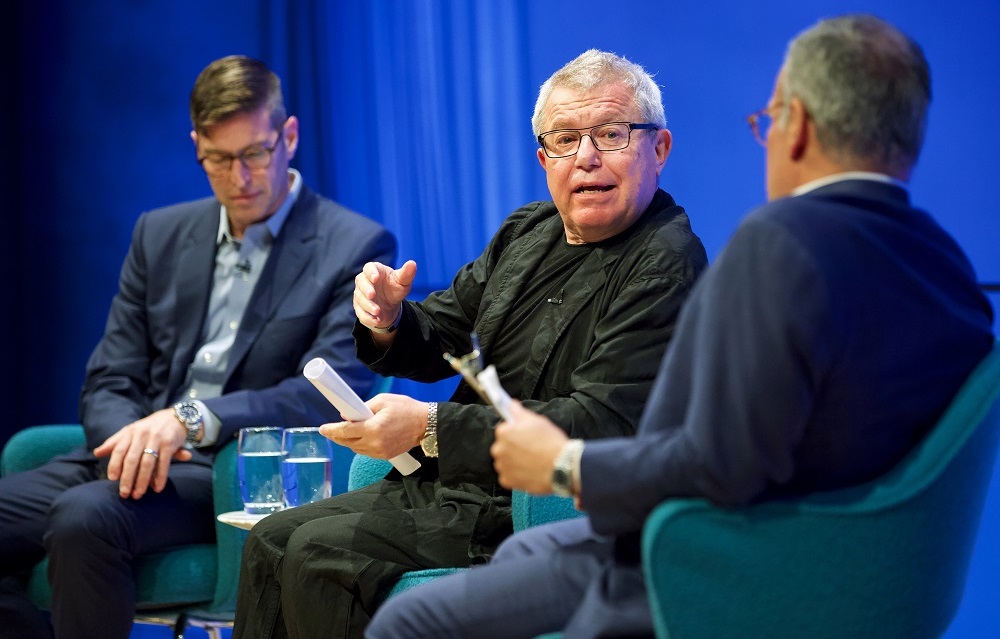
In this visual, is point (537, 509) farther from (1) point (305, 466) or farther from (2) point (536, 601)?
(1) point (305, 466)

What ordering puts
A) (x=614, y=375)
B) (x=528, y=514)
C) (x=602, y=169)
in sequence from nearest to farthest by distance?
(x=528, y=514)
(x=614, y=375)
(x=602, y=169)

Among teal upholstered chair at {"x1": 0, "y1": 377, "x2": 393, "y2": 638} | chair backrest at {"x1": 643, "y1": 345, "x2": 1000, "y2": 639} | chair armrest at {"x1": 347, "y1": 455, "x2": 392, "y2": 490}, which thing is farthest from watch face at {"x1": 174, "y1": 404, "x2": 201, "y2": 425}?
chair backrest at {"x1": 643, "y1": 345, "x2": 1000, "y2": 639}

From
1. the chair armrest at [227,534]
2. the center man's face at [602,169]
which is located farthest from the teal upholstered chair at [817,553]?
the chair armrest at [227,534]

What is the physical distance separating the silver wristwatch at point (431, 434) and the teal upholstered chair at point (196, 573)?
897 mm

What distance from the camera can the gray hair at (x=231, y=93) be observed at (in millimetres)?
3531

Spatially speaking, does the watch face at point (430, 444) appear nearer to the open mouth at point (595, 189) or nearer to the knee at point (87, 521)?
the open mouth at point (595, 189)

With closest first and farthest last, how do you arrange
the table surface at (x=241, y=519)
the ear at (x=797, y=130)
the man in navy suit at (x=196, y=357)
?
the ear at (x=797, y=130) < the table surface at (x=241, y=519) < the man in navy suit at (x=196, y=357)

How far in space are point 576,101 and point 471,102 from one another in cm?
172

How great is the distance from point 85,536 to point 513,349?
125 cm

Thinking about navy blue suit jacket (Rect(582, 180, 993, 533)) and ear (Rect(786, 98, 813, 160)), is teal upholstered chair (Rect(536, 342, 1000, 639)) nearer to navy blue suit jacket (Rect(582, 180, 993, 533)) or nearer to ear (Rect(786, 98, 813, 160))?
navy blue suit jacket (Rect(582, 180, 993, 533))

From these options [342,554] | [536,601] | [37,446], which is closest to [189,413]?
[37,446]

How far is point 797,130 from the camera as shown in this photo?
163 centimetres

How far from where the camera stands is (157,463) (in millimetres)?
3145

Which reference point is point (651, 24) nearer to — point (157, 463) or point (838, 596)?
point (157, 463)
